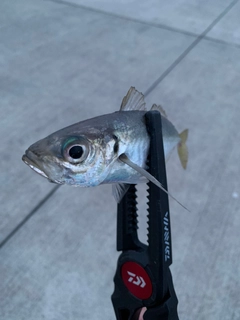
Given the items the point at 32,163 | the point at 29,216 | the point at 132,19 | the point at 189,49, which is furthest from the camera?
the point at 132,19

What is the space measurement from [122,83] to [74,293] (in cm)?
193

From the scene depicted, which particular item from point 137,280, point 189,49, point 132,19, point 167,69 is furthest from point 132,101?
point 132,19

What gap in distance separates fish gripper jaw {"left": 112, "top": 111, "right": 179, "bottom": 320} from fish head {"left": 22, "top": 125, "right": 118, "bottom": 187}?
0.52 feet

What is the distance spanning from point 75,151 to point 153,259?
0.40 m

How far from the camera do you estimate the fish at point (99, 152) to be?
80 cm

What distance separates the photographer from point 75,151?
0.80 metres

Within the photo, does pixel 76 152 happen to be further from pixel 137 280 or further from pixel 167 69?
pixel 167 69

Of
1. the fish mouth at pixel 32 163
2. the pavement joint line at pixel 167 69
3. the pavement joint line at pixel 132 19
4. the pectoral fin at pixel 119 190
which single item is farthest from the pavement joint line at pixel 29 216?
the pavement joint line at pixel 132 19

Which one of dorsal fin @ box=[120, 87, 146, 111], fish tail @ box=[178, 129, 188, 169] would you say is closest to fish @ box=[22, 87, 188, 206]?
dorsal fin @ box=[120, 87, 146, 111]

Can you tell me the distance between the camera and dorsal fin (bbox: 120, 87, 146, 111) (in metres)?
0.97

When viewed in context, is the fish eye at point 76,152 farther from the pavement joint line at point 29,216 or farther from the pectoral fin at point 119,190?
the pavement joint line at point 29,216

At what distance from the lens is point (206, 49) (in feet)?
12.4

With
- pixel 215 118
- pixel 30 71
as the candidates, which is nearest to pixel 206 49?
pixel 215 118

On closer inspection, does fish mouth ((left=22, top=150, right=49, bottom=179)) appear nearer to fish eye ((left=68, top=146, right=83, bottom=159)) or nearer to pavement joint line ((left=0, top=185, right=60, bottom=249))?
fish eye ((left=68, top=146, right=83, bottom=159))
